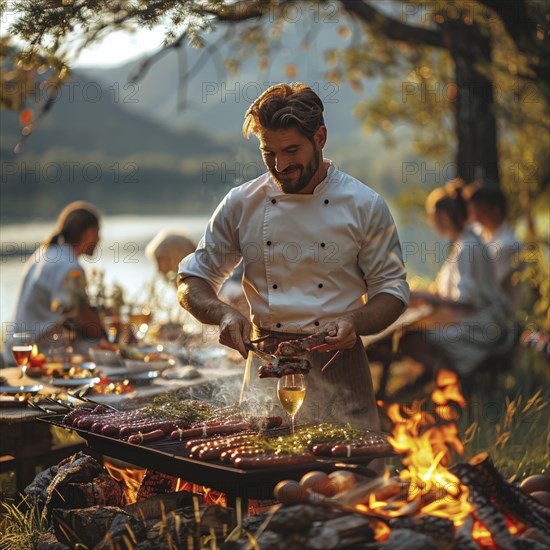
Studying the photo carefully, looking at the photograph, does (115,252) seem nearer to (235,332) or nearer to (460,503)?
(235,332)

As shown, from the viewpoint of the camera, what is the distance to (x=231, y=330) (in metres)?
4.11

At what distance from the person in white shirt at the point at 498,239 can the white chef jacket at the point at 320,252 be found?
13.9 feet

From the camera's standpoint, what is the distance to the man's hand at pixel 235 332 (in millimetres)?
4082

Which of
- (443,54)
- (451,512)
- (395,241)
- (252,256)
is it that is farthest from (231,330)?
(443,54)

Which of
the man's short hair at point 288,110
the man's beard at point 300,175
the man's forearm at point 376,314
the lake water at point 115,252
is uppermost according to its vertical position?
the man's short hair at point 288,110

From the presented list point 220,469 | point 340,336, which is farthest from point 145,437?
point 340,336

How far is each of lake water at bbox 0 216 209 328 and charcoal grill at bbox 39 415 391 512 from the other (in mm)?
2052

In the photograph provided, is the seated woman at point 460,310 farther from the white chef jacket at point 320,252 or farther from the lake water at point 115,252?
the white chef jacket at point 320,252

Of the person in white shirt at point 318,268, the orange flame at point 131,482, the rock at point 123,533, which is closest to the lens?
the rock at point 123,533

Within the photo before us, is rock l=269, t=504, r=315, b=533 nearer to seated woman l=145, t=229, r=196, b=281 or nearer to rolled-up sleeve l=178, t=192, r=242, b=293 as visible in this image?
rolled-up sleeve l=178, t=192, r=242, b=293

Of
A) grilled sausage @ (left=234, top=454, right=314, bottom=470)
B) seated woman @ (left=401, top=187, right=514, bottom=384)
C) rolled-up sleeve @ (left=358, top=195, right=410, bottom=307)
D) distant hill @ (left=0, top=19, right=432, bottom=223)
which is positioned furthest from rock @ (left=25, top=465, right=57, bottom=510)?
seated woman @ (left=401, top=187, right=514, bottom=384)

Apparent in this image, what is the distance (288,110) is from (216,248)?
0.84 m

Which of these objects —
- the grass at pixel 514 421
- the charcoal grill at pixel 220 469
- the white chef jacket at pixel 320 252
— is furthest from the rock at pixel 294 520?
the grass at pixel 514 421

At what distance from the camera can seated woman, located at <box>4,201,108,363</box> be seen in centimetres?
709
